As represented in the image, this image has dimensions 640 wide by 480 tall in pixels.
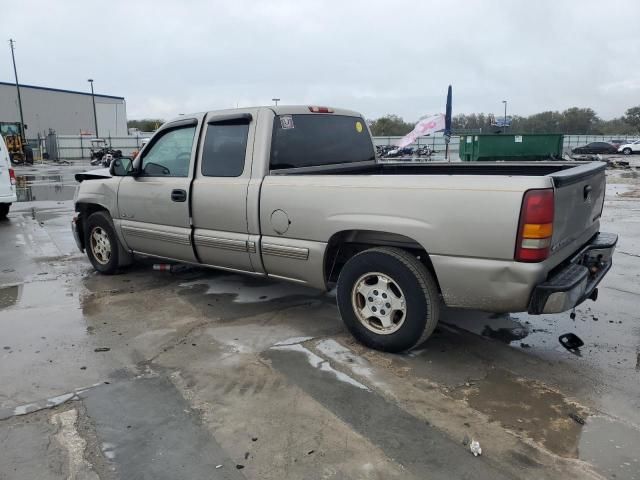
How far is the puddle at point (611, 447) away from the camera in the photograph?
2639 millimetres

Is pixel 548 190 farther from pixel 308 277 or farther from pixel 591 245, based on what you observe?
pixel 308 277

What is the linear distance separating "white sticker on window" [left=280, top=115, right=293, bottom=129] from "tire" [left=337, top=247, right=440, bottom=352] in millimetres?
1480

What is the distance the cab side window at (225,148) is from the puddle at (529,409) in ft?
8.92

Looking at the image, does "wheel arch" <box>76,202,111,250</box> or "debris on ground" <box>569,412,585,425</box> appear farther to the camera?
"wheel arch" <box>76,202,111,250</box>

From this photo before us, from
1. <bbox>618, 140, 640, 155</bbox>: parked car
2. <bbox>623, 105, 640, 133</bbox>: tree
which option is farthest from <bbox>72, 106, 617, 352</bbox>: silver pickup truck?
<bbox>623, 105, 640, 133</bbox>: tree

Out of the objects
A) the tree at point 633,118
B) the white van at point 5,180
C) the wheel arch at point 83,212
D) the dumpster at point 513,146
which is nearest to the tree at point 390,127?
the tree at point 633,118

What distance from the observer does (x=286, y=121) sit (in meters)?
4.77

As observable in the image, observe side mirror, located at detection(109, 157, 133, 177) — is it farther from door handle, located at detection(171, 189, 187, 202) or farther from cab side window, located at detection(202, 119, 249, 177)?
cab side window, located at detection(202, 119, 249, 177)

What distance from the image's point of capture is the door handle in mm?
5160

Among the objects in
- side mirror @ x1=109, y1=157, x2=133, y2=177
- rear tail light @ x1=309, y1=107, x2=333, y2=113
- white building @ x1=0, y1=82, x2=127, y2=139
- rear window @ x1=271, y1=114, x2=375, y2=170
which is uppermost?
white building @ x1=0, y1=82, x2=127, y2=139

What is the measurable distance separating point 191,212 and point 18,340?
6.06 feet

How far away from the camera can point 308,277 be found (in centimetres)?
440

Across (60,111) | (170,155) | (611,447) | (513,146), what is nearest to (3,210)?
(170,155)

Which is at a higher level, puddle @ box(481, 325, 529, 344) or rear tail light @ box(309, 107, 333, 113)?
A: rear tail light @ box(309, 107, 333, 113)
